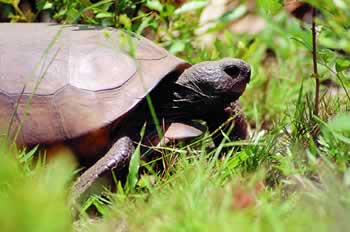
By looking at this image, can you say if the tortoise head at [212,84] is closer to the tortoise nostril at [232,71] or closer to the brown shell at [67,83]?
the tortoise nostril at [232,71]

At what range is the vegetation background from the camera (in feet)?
6.29

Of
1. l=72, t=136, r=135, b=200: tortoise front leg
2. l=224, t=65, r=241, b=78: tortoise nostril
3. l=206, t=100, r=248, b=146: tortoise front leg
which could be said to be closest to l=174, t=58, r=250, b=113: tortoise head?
l=224, t=65, r=241, b=78: tortoise nostril

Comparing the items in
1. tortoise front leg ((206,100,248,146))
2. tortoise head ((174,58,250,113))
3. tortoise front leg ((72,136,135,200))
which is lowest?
tortoise front leg ((206,100,248,146))

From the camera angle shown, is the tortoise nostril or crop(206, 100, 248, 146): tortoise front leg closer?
the tortoise nostril

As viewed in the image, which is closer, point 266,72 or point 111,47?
point 111,47

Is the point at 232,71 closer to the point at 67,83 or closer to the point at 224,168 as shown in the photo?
the point at 224,168

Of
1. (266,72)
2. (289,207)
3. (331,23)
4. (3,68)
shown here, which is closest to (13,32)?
(3,68)

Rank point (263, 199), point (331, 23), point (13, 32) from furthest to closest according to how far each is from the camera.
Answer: point (13, 32), point (331, 23), point (263, 199)

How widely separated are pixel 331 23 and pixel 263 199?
2.88 ft

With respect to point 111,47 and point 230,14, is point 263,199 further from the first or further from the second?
point 230,14

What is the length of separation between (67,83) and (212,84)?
622 millimetres

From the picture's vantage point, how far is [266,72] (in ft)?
15.4

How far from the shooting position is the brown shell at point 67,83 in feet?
9.63

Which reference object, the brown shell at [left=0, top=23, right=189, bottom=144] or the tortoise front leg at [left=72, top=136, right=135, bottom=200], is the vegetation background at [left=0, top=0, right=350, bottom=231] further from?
the brown shell at [left=0, top=23, right=189, bottom=144]
